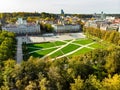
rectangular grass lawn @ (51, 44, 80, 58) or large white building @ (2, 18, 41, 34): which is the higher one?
large white building @ (2, 18, 41, 34)

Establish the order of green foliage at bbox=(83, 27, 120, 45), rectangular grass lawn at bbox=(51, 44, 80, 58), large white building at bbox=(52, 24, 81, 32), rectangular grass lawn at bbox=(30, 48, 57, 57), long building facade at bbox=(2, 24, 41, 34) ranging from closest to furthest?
rectangular grass lawn at bbox=(30, 48, 57, 57) < rectangular grass lawn at bbox=(51, 44, 80, 58) < green foliage at bbox=(83, 27, 120, 45) < long building facade at bbox=(2, 24, 41, 34) < large white building at bbox=(52, 24, 81, 32)

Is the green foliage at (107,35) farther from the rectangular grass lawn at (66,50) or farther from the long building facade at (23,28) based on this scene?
the long building facade at (23,28)

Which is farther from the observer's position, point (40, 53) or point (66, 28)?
point (66, 28)

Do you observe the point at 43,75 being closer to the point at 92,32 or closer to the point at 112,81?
the point at 112,81

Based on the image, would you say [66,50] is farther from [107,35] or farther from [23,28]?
[23,28]

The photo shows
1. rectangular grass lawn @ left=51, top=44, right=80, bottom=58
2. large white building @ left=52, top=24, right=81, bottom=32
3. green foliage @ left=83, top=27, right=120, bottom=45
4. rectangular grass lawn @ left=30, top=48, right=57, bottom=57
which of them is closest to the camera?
rectangular grass lawn @ left=30, top=48, right=57, bottom=57

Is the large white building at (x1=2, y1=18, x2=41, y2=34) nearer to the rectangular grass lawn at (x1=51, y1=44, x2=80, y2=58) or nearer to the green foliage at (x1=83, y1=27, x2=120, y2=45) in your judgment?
the green foliage at (x1=83, y1=27, x2=120, y2=45)

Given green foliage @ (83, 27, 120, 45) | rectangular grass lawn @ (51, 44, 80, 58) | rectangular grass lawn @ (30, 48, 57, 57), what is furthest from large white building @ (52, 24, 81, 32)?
rectangular grass lawn @ (30, 48, 57, 57)

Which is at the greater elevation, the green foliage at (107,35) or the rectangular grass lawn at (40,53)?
the green foliage at (107,35)

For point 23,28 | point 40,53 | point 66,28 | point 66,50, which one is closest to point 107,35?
point 66,50

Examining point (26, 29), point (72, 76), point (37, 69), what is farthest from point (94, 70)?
point (26, 29)

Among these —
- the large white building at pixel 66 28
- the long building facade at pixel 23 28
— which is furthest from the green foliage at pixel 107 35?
the long building facade at pixel 23 28
